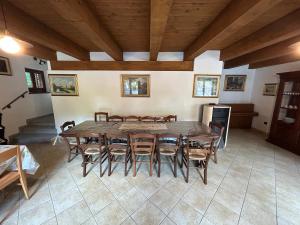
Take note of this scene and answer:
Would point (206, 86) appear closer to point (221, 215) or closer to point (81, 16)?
point (221, 215)

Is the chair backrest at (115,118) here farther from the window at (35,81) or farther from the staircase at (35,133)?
the window at (35,81)

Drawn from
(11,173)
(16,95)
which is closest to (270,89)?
(11,173)

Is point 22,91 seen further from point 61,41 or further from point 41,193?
point 41,193

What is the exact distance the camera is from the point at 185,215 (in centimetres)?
159

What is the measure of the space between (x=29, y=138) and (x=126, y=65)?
3489 millimetres

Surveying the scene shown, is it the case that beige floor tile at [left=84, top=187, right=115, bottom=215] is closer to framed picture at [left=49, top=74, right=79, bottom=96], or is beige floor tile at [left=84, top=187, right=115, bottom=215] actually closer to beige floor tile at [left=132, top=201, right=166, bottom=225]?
beige floor tile at [left=132, top=201, right=166, bottom=225]

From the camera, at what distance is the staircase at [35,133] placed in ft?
12.0

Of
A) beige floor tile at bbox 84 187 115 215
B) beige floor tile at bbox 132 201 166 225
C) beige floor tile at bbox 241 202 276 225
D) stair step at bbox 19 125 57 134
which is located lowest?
beige floor tile at bbox 241 202 276 225

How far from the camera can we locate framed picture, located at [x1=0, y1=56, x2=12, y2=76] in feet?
11.3

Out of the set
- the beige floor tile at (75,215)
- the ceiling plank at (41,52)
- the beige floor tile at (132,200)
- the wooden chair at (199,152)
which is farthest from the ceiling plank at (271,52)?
the ceiling plank at (41,52)

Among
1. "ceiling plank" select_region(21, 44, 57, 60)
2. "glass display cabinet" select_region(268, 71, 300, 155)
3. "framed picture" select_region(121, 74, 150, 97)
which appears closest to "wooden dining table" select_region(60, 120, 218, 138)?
"framed picture" select_region(121, 74, 150, 97)

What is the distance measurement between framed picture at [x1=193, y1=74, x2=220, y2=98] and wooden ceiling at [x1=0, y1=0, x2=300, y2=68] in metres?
0.93

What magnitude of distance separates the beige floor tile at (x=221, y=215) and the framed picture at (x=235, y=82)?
471 cm

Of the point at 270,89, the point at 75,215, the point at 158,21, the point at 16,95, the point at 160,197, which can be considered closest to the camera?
the point at 158,21
